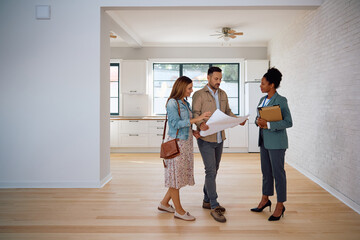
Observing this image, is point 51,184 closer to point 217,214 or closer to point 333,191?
point 217,214

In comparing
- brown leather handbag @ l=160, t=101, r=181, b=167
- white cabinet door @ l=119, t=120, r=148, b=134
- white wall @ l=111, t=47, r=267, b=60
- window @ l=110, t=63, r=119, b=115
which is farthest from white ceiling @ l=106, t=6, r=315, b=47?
brown leather handbag @ l=160, t=101, r=181, b=167

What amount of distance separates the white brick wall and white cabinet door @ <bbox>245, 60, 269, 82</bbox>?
1.76m

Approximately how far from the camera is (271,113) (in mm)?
2832

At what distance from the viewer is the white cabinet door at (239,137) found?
7422 millimetres

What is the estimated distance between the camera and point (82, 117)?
4.17 metres

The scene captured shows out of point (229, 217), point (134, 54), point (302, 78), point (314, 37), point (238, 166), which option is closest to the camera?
point (229, 217)

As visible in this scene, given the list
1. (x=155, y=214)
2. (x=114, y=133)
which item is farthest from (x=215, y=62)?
(x=155, y=214)

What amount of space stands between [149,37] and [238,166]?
3679 millimetres

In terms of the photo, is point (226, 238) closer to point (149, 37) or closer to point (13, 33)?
point (13, 33)

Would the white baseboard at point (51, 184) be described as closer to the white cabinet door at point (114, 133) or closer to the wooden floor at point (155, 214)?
the wooden floor at point (155, 214)

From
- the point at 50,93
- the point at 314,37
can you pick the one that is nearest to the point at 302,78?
the point at 314,37

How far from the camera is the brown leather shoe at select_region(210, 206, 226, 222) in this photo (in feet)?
9.66

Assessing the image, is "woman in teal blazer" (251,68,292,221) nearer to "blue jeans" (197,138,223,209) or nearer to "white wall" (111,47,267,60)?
"blue jeans" (197,138,223,209)

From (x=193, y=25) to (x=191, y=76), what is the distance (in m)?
2.11
